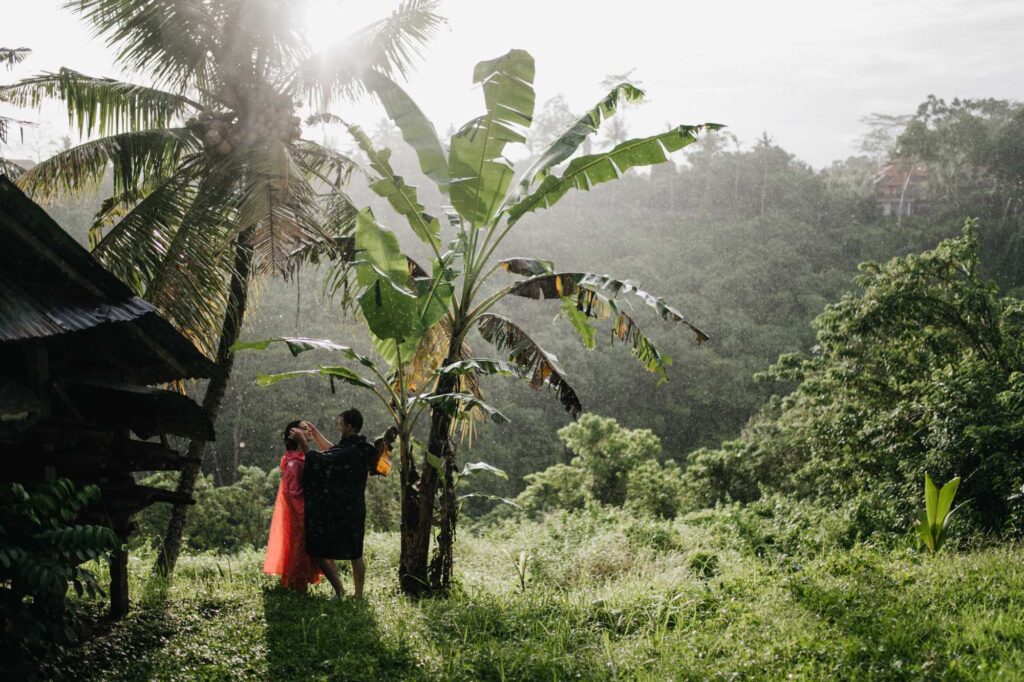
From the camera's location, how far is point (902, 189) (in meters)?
45.0

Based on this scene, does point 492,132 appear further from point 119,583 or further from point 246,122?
point 119,583

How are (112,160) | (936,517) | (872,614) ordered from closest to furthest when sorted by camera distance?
(872,614) < (936,517) < (112,160)

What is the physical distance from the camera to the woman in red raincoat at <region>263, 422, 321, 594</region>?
6441mm

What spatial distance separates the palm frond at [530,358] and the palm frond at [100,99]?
13.2 feet

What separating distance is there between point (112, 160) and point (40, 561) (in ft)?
16.7

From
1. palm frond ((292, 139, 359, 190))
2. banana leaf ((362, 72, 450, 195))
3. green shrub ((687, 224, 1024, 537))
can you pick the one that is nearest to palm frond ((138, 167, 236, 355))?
palm frond ((292, 139, 359, 190))

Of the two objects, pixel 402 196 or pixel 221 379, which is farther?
pixel 221 379

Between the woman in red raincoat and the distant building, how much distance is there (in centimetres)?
4369

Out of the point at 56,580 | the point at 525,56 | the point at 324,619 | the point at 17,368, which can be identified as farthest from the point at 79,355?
the point at 525,56

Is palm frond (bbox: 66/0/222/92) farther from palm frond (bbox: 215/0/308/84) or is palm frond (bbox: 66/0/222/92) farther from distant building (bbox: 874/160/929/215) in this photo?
distant building (bbox: 874/160/929/215)

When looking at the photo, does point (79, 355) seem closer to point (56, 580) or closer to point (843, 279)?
point (56, 580)

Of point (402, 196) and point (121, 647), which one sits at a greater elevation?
point (402, 196)

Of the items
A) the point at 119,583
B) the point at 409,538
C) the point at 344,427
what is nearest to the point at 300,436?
the point at 344,427

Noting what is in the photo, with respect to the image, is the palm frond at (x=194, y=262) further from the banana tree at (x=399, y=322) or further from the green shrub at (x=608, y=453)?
the green shrub at (x=608, y=453)
